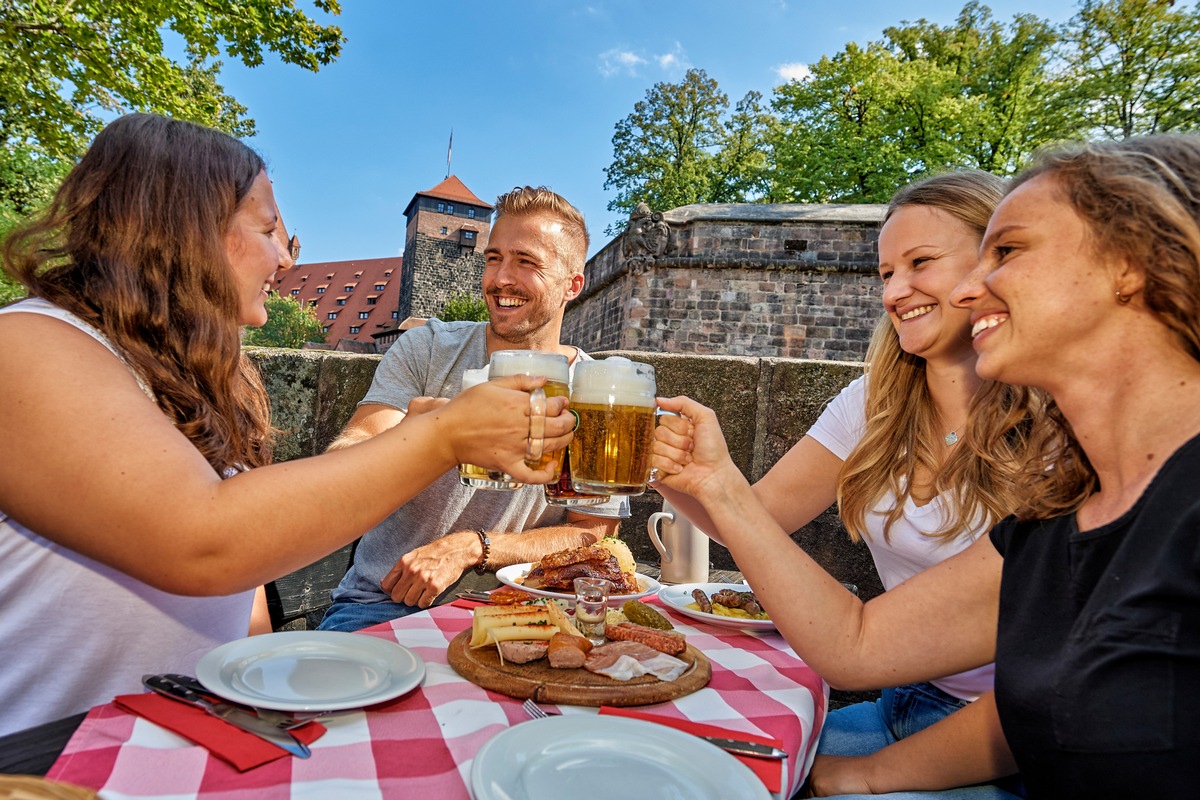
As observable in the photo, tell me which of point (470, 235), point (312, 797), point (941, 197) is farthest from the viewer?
point (470, 235)

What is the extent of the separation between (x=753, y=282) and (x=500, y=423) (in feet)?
48.1

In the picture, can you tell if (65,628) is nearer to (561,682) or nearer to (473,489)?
(561,682)

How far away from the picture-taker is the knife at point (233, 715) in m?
0.91

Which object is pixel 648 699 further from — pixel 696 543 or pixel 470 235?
pixel 470 235

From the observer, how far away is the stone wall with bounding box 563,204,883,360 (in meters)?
14.8

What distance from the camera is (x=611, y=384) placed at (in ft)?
4.43

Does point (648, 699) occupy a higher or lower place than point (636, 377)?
lower

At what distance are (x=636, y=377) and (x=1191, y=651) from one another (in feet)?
3.10

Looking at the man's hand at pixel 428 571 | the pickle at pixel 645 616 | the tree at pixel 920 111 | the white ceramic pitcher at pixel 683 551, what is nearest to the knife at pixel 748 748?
the pickle at pixel 645 616

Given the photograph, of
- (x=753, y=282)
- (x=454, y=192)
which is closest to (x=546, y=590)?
(x=753, y=282)

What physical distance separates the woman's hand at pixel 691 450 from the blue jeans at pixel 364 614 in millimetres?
1132

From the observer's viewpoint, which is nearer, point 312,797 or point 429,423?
point 312,797

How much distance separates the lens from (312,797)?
2.68 ft

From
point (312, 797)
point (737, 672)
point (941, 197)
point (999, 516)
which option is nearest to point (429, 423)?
point (312, 797)
